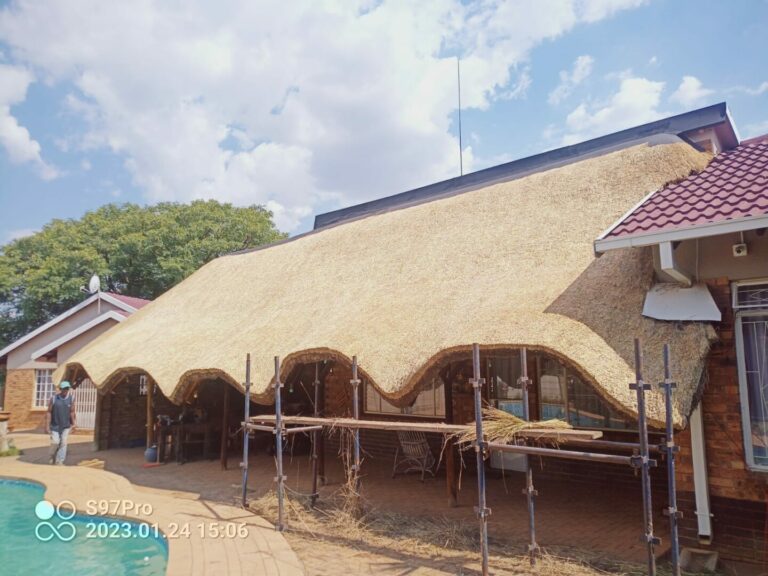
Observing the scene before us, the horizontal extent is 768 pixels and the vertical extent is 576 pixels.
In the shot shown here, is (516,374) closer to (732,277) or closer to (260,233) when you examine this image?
(732,277)

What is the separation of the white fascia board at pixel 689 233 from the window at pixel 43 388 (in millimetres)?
21884

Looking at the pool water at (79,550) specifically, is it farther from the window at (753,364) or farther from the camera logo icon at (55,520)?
the window at (753,364)

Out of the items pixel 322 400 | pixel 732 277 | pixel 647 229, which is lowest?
pixel 322 400

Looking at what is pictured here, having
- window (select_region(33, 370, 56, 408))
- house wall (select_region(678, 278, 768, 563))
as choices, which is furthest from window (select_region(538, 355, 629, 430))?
window (select_region(33, 370, 56, 408))

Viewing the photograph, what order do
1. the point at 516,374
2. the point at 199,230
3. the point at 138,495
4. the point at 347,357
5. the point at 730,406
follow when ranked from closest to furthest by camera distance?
1. the point at 730,406
2. the point at 347,357
3. the point at 138,495
4. the point at 516,374
5. the point at 199,230

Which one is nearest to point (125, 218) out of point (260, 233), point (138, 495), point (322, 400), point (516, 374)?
point (260, 233)

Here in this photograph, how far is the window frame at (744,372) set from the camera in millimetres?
5176

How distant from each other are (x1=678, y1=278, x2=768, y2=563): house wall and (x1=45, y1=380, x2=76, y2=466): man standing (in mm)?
11829

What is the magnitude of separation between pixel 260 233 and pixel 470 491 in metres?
26.6

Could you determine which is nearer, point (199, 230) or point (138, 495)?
point (138, 495)

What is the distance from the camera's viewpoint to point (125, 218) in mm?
32781

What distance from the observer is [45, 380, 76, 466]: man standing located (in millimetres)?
11641

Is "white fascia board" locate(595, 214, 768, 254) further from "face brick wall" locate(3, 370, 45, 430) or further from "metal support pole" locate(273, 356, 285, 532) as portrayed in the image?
"face brick wall" locate(3, 370, 45, 430)

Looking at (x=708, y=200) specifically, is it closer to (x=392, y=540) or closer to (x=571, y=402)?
(x=571, y=402)
